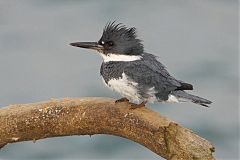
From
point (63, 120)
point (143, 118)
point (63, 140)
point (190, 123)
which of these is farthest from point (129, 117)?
point (63, 140)

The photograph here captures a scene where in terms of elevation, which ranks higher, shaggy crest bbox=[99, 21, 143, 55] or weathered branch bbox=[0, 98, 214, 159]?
shaggy crest bbox=[99, 21, 143, 55]

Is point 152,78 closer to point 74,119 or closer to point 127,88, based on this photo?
point 127,88

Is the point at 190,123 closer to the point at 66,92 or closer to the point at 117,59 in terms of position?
the point at 66,92

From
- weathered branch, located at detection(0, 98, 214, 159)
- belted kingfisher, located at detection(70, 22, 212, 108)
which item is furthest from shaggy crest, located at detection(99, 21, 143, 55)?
weathered branch, located at detection(0, 98, 214, 159)

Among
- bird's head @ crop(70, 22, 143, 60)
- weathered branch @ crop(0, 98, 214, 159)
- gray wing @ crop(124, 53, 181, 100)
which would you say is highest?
bird's head @ crop(70, 22, 143, 60)

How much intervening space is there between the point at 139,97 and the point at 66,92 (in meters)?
2.01

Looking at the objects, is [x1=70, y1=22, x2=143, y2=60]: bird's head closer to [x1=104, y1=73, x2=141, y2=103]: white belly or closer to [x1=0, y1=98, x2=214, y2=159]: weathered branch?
[x1=104, y1=73, x2=141, y2=103]: white belly

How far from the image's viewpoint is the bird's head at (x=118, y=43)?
6.94 feet

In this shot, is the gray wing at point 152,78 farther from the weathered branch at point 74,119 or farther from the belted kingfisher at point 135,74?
the weathered branch at point 74,119

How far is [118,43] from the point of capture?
2.13 m

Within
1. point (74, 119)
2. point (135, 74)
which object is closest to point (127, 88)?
point (135, 74)

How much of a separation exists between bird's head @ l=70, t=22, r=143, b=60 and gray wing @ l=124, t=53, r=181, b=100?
0.16ft

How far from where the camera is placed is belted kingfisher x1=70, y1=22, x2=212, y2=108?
2055mm

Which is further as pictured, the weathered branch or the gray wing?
the gray wing
